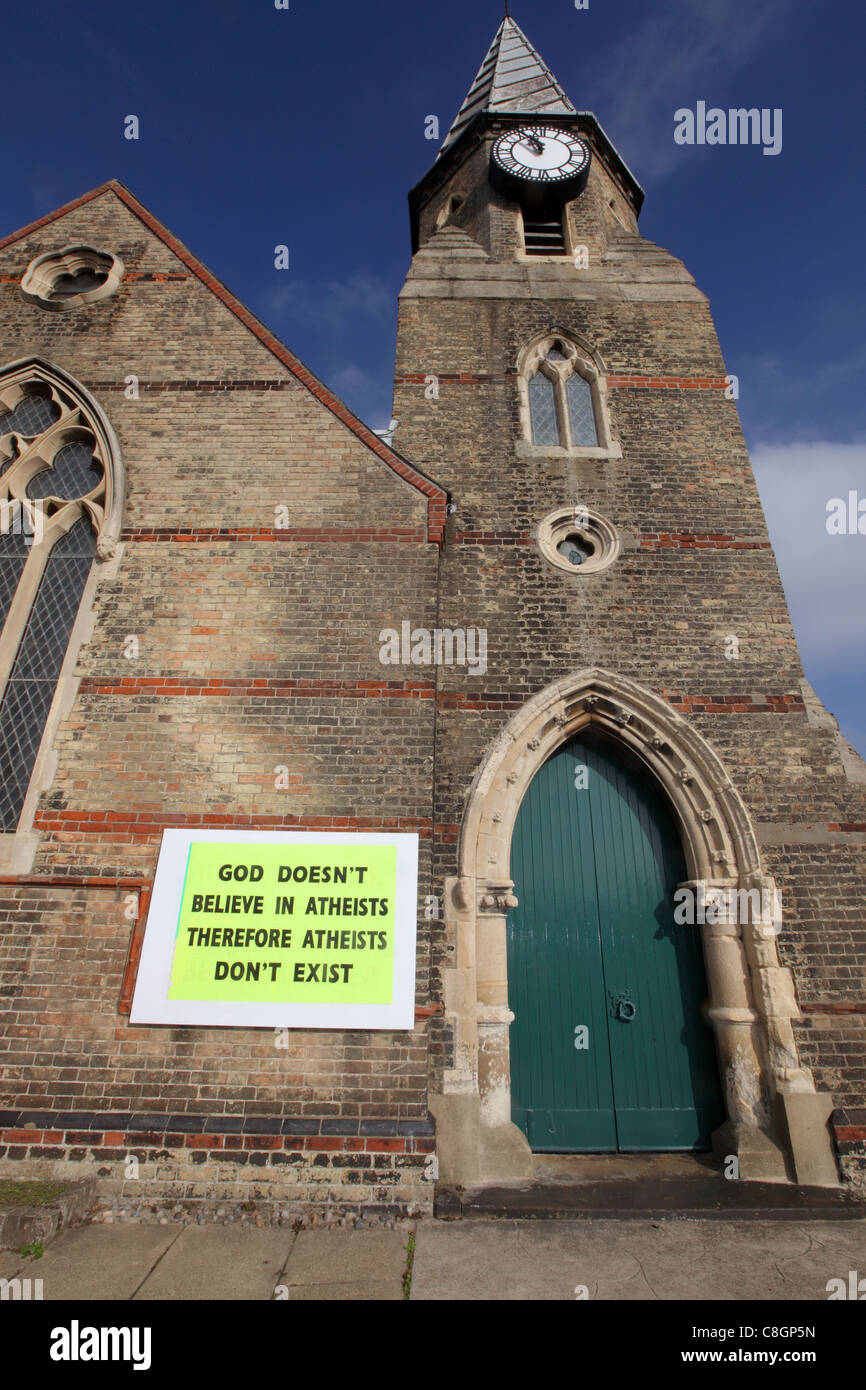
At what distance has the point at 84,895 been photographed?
4.65 metres

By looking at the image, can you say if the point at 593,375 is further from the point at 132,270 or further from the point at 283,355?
the point at 132,270

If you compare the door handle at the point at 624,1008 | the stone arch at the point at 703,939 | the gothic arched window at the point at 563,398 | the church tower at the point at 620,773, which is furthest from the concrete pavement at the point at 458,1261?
the gothic arched window at the point at 563,398

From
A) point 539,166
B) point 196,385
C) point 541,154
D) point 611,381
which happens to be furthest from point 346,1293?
point 541,154

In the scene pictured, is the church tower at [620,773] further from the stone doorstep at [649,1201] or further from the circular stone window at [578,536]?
the stone doorstep at [649,1201]

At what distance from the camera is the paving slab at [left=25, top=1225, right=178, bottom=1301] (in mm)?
2955

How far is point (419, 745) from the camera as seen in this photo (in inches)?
198

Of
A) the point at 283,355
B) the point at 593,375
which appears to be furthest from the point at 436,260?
the point at 283,355

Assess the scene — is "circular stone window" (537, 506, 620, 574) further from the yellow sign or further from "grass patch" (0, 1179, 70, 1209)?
"grass patch" (0, 1179, 70, 1209)

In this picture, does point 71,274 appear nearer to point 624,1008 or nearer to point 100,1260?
point 100,1260

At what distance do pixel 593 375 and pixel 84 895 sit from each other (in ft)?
24.9

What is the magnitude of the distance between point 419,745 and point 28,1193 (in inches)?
140

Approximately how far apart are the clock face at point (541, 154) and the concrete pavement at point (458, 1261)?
12.2 metres

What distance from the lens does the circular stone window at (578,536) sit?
666 cm

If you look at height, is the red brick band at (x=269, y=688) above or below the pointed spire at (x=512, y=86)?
below
